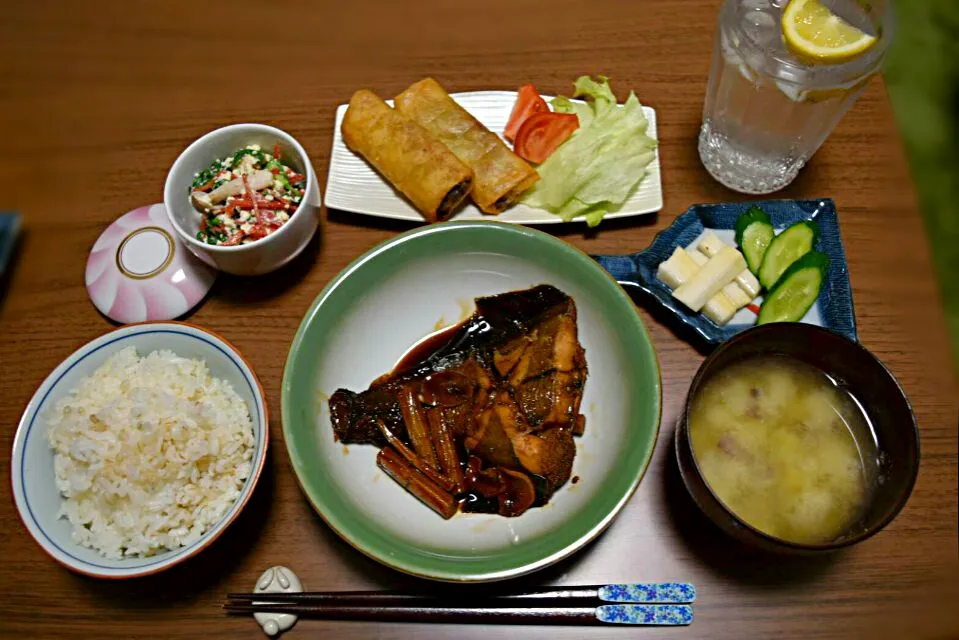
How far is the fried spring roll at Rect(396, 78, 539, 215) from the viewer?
7.35ft

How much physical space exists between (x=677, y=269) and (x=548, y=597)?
3.39ft

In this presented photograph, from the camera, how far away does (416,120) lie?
7.88ft

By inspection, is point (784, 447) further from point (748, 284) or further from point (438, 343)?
point (438, 343)

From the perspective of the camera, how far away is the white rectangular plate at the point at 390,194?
88.3 inches

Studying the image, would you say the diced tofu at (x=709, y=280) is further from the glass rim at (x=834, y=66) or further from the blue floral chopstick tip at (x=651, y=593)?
the blue floral chopstick tip at (x=651, y=593)

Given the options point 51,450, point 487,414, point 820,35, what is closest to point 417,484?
point 487,414

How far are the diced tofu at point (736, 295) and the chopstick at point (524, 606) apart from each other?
0.84 m

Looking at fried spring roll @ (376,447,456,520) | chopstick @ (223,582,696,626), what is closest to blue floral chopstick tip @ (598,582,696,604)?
chopstick @ (223,582,696,626)

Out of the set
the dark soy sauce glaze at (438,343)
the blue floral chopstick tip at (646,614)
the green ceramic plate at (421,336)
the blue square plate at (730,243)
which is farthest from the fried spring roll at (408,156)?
the blue floral chopstick tip at (646,614)

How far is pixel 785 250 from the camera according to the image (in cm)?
207

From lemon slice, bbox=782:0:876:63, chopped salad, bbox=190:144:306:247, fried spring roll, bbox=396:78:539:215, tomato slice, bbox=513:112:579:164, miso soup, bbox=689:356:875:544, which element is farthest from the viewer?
tomato slice, bbox=513:112:579:164

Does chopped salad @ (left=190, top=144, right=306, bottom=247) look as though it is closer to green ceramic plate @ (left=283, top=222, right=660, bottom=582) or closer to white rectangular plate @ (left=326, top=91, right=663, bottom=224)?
white rectangular plate @ (left=326, top=91, right=663, bottom=224)

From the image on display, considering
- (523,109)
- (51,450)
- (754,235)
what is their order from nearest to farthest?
(51,450) < (754,235) < (523,109)

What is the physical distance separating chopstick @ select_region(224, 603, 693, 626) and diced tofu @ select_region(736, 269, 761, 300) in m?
0.95
